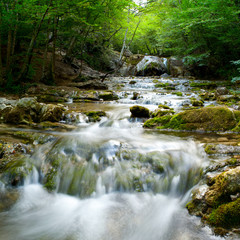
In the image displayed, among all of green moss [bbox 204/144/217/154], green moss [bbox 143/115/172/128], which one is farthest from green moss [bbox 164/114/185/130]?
green moss [bbox 204/144/217/154]

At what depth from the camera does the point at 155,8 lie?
62.7 ft

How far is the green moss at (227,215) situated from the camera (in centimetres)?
212

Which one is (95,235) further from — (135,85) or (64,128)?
(135,85)

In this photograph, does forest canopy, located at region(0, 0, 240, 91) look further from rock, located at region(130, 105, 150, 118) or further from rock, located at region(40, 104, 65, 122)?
Answer: rock, located at region(40, 104, 65, 122)

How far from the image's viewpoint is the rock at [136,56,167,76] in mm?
22172

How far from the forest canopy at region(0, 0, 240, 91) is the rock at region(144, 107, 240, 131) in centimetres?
282

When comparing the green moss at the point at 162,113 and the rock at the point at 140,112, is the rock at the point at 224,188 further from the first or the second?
the rock at the point at 140,112

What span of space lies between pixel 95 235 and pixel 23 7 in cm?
885

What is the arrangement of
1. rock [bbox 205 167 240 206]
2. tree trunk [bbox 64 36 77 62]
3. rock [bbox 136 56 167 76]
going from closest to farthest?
rock [bbox 205 167 240 206] → tree trunk [bbox 64 36 77 62] → rock [bbox 136 56 167 76]

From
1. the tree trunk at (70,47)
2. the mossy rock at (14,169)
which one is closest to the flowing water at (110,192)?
the mossy rock at (14,169)

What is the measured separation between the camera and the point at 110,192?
335 cm

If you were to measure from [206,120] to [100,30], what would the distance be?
12.5 metres

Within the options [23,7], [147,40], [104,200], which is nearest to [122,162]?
[104,200]

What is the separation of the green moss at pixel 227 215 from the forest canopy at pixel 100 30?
626cm
